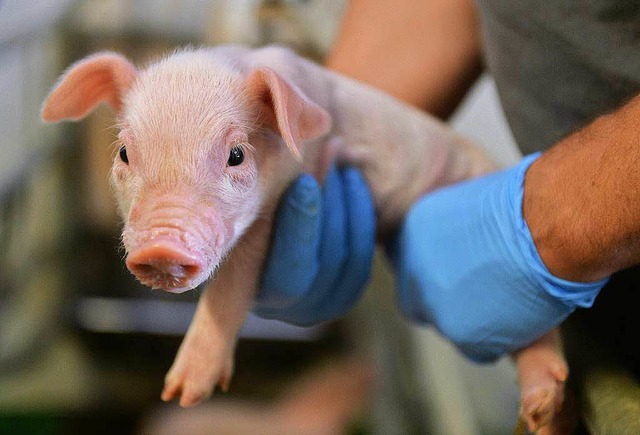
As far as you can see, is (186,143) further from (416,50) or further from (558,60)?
(416,50)

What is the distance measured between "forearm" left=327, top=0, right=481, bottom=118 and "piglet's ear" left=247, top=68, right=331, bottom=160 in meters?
0.61

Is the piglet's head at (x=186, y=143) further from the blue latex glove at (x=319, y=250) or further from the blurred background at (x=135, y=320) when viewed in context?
the blurred background at (x=135, y=320)

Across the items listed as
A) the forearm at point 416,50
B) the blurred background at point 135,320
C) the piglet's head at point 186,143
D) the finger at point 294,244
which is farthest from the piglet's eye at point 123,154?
the blurred background at point 135,320

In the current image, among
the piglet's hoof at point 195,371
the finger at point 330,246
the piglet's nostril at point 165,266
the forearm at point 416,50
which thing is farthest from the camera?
the forearm at point 416,50

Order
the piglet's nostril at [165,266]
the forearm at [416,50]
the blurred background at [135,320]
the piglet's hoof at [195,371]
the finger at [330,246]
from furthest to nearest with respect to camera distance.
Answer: the blurred background at [135,320] < the forearm at [416,50] < the finger at [330,246] < the piglet's hoof at [195,371] < the piglet's nostril at [165,266]

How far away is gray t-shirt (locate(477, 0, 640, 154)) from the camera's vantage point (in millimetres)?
826

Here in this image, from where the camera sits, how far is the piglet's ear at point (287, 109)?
763 mm

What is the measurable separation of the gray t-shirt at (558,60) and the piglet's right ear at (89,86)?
1.81 feet

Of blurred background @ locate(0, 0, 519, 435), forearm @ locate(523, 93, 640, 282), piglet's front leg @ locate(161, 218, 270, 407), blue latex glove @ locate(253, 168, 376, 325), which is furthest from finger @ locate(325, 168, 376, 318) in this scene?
blurred background @ locate(0, 0, 519, 435)

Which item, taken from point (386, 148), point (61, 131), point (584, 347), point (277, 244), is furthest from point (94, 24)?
point (584, 347)

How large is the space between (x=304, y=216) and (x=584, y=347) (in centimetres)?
46

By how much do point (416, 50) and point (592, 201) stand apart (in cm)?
79

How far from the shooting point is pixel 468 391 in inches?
70.9

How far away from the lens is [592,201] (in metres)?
0.72
